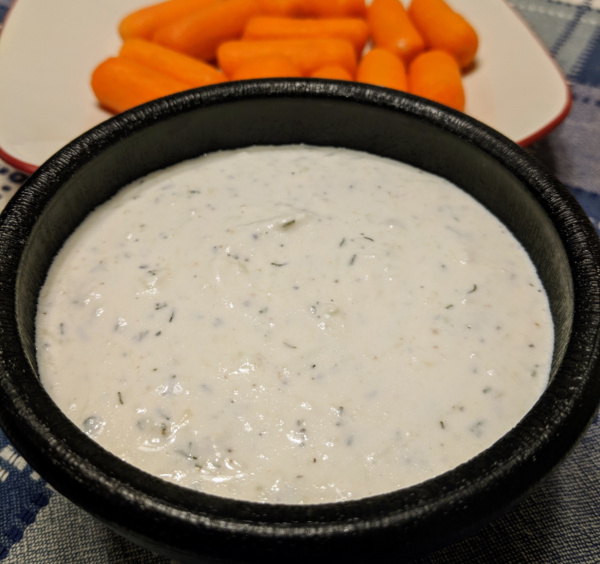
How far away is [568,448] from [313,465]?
13.8 inches

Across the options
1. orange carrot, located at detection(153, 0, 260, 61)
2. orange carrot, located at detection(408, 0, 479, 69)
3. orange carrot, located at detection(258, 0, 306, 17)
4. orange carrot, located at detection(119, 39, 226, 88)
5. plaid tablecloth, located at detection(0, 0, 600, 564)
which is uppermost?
orange carrot, located at detection(408, 0, 479, 69)

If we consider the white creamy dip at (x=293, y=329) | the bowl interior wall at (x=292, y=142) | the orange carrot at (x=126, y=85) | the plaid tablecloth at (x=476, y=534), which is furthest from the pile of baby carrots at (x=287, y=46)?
the plaid tablecloth at (x=476, y=534)

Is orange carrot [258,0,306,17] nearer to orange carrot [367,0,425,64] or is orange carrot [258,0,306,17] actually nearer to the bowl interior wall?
orange carrot [367,0,425,64]

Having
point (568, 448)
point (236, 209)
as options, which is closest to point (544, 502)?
point (568, 448)

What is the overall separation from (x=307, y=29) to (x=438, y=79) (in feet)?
1.68


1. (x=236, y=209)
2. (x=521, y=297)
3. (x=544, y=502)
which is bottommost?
(x=544, y=502)

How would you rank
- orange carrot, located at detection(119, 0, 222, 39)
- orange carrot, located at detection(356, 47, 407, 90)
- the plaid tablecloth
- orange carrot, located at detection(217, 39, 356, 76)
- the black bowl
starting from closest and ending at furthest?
the black bowl < the plaid tablecloth < orange carrot, located at detection(356, 47, 407, 90) < orange carrot, located at detection(217, 39, 356, 76) < orange carrot, located at detection(119, 0, 222, 39)

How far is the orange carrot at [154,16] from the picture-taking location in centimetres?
217

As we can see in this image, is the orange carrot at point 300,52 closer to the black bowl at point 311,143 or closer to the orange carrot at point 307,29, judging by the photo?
the orange carrot at point 307,29

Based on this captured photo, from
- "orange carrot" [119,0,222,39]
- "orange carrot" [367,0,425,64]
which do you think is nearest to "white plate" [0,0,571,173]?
"orange carrot" [119,0,222,39]

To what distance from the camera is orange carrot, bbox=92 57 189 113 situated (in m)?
1.88

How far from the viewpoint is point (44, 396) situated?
880mm

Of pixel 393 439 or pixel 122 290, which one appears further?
pixel 122 290

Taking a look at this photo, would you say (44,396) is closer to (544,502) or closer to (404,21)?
(544,502)
